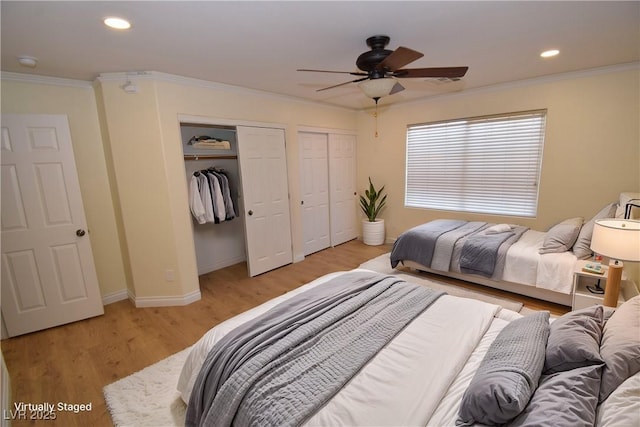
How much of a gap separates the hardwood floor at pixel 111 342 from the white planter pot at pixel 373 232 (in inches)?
65.4

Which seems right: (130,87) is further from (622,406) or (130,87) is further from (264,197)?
(622,406)

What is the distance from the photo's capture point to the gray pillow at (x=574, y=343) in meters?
1.13

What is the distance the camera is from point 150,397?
6.41 feet

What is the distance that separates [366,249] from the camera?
5.06 metres

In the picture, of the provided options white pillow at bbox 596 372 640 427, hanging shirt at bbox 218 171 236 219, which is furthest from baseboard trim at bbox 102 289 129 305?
white pillow at bbox 596 372 640 427

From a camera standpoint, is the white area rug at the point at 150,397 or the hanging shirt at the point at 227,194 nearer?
the white area rug at the point at 150,397

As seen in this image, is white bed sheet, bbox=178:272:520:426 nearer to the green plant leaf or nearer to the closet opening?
the closet opening

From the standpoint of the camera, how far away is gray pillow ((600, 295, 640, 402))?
1040mm

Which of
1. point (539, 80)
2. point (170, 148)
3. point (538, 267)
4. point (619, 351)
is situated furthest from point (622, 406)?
point (539, 80)

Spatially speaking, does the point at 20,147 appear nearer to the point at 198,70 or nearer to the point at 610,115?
the point at 198,70

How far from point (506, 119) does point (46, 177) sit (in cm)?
540

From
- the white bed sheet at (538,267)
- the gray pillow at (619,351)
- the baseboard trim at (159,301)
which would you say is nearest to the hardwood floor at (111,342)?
the baseboard trim at (159,301)

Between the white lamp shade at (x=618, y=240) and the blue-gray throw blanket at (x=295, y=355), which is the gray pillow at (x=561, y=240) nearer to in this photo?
the white lamp shade at (x=618, y=240)

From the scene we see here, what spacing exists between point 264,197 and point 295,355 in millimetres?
2780
